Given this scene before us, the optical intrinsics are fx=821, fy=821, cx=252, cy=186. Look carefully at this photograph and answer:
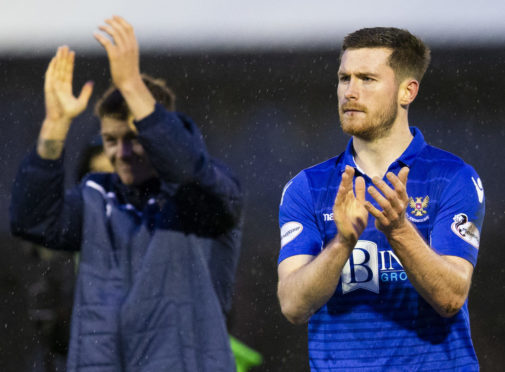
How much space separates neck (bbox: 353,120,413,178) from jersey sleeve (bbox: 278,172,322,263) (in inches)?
7.0

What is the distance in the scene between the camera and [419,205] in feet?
7.01

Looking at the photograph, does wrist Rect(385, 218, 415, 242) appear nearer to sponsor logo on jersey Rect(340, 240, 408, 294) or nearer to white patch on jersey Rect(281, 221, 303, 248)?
sponsor logo on jersey Rect(340, 240, 408, 294)

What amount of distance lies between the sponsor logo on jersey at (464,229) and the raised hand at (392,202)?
0.25 m

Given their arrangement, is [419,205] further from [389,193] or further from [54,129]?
[54,129]

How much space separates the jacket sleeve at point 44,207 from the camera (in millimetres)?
2730

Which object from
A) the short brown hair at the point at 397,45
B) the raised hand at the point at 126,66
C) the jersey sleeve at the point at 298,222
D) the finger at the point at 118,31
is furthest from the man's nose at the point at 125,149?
the short brown hair at the point at 397,45

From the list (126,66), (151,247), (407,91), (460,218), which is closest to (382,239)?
(460,218)

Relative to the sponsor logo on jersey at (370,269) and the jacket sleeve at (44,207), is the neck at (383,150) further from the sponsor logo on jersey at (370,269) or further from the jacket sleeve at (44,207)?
the jacket sleeve at (44,207)

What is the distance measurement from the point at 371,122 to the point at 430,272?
48cm

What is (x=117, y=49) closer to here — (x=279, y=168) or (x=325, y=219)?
(x=325, y=219)

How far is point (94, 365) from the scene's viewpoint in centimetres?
261

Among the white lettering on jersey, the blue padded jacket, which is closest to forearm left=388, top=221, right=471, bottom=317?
the white lettering on jersey

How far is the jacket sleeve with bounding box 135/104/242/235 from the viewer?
2.58 meters

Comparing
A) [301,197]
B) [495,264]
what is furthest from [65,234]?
[495,264]
